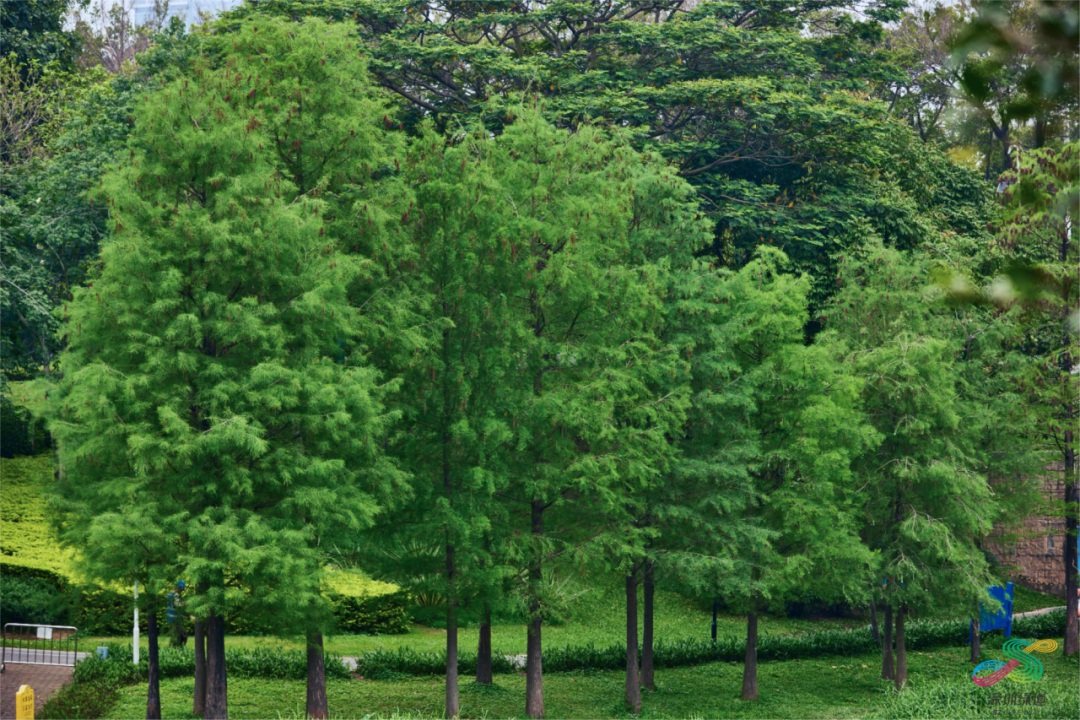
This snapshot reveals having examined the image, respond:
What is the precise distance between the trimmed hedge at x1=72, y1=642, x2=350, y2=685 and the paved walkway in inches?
22.3

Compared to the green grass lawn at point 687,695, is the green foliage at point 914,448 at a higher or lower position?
higher

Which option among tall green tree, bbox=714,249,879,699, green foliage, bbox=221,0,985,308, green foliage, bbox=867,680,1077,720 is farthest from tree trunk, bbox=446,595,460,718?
green foliage, bbox=221,0,985,308

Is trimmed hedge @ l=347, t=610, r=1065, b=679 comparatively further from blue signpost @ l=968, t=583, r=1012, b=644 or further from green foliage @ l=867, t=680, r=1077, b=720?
green foliage @ l=867, t=680, r=1077, b=720


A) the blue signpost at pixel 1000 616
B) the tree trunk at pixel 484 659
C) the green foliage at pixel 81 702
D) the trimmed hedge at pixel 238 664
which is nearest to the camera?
the green foliage at pixel 81 702

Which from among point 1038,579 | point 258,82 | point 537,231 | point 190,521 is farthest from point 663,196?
point 1038,579

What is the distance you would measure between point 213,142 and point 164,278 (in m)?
2.10

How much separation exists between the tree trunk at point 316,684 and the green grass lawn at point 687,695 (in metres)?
0.42

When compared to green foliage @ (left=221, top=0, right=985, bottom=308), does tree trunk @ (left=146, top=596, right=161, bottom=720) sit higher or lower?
lower

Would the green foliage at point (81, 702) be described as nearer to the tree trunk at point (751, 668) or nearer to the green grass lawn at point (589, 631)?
the green grass lawn at point (589, 631)

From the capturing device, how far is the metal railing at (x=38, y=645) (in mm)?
19375

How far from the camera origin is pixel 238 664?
20094 mm

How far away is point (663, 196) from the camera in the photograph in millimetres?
19953

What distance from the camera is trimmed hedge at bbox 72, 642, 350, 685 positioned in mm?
19125

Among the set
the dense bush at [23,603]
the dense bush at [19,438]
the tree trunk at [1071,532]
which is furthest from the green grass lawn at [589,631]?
the dense bush at [19,438]
